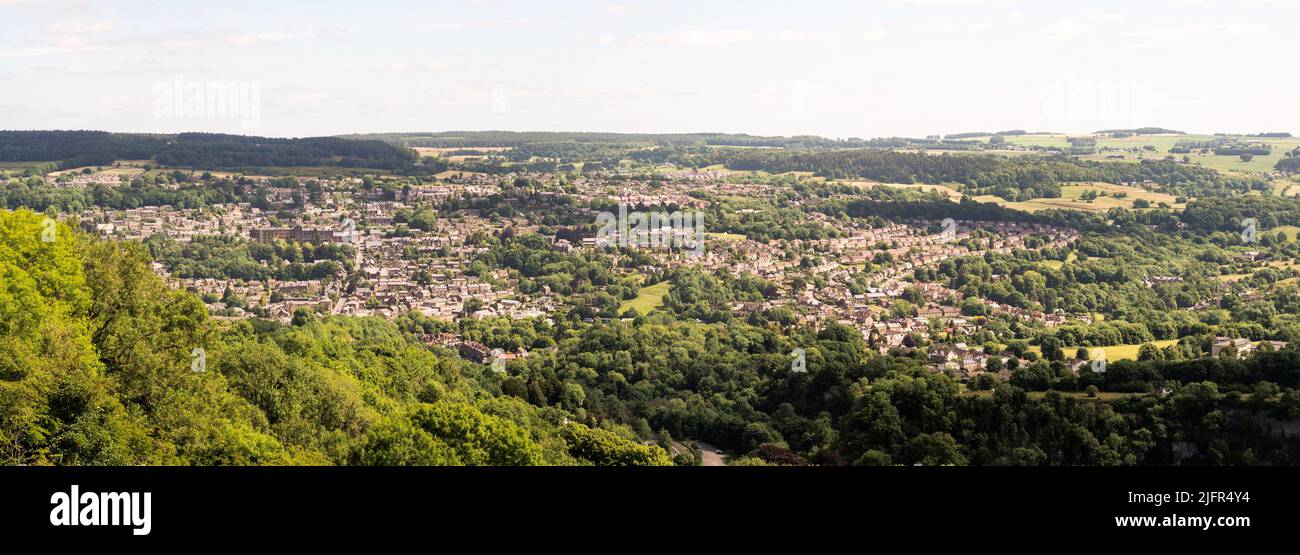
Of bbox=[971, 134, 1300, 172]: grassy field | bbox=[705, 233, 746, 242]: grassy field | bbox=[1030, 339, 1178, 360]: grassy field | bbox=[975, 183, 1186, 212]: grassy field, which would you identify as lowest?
bbox=[1030, 339, 1178, 360]: grassy field

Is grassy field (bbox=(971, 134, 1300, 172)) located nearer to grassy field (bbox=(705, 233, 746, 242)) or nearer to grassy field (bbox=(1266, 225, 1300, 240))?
grassy field (bbox=(1266, 225, 1300, 240))

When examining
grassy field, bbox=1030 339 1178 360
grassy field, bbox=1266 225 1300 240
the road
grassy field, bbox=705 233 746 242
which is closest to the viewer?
the road

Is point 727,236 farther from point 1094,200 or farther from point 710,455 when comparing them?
point 710,455

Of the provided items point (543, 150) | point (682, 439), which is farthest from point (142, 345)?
point (543, 150)

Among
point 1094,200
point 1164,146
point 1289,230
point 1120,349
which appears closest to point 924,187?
point 1094,200

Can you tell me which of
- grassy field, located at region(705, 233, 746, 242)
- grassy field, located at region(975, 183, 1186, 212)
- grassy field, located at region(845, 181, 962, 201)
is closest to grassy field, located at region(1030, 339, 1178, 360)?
grassy field, located at region(705, 233, 746, 242)

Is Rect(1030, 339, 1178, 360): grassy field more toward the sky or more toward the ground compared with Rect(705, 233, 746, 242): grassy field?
more toward the ground

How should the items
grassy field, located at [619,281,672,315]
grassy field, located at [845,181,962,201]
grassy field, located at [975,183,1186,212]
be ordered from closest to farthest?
grassy field, located at [619,281,672,315]
grassy field, located at [975,183,1186,212]
grassy field, located at [845,181,962,201]
